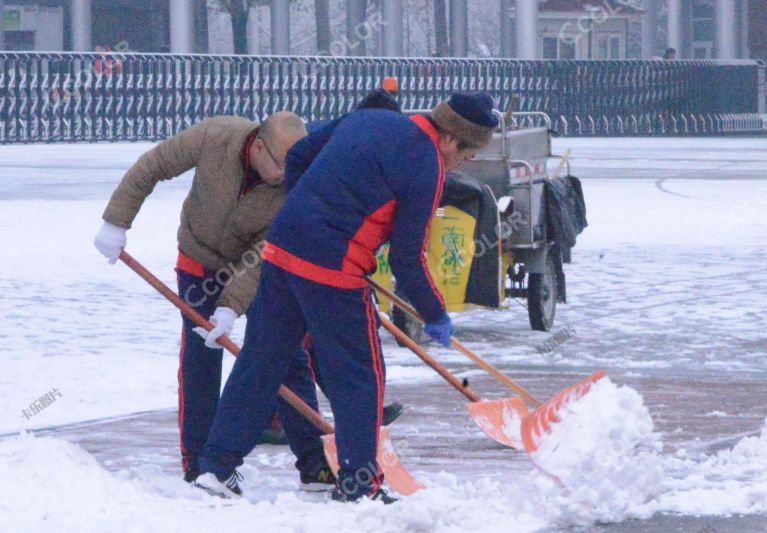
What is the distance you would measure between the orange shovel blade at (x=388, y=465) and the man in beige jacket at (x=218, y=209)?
15 cm

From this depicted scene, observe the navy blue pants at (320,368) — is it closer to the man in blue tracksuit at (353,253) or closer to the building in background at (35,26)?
the man in blue tracksuit at (353,253)

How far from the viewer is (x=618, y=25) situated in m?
53.5

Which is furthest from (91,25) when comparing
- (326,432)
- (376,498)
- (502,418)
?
(376,498)

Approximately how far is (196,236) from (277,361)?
25.9 inches

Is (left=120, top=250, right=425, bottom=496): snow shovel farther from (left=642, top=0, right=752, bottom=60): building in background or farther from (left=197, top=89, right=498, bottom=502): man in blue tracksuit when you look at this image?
(left=642, top=0, right=752, bottom=60): building in background

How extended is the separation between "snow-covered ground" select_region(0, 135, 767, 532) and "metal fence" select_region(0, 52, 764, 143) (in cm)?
1120

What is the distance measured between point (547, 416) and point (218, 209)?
144 cm

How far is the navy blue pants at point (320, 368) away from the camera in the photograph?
5.64 meters

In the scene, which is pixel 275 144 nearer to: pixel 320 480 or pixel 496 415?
pixel 320 480

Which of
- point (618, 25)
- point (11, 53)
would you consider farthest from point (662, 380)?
point (618, 25)

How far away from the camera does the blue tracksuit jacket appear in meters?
5.49

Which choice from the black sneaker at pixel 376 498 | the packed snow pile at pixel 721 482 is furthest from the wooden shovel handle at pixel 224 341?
the packed snow pile at pixel 721 482

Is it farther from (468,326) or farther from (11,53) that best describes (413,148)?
(11,53)

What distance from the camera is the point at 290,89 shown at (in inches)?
1371
